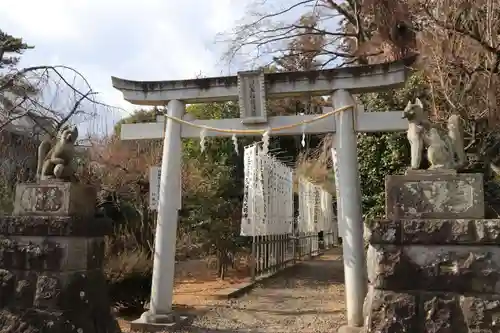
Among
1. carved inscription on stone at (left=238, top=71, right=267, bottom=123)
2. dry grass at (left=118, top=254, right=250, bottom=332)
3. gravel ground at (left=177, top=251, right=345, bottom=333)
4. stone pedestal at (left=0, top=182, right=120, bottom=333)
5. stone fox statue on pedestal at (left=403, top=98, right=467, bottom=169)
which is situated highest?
carved inscription on stone at (left=238, top=71, right=267, bottom=123)

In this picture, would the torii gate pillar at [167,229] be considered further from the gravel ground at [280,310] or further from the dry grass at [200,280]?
the dry grass at [200,280]

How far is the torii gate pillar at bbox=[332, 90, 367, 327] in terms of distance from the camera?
7020 millimetres

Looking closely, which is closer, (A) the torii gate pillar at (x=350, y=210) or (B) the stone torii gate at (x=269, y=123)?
(A) the torii gate pillar at (x=350, y=210)

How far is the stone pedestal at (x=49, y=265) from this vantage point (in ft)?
19.3

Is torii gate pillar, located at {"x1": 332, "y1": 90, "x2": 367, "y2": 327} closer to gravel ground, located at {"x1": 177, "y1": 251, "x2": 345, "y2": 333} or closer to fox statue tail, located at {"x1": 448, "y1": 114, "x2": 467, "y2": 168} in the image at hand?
gravel ground, located at {"x1": 177, "y1": 251, "x2": 345, "y2": 333}

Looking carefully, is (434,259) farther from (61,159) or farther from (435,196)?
(61,159)

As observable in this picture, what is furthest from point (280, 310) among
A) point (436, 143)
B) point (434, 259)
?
point (436, 143)

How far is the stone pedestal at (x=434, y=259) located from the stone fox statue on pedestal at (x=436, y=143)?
189 mm

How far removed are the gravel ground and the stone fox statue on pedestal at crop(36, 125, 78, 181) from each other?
9.92 feet

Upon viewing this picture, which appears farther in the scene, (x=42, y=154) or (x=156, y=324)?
(x=156, y=324)

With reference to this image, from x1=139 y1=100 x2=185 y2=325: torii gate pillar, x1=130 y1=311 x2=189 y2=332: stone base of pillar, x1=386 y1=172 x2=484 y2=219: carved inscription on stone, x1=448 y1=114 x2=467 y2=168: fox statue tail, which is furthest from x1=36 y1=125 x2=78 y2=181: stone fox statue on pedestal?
x1=448 y1=114 x2=467 y2=168: fox statue tail

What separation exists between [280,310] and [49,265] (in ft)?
16.3

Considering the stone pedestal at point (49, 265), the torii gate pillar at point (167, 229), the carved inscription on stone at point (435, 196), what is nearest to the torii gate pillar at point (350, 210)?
the carved inscription on stone at point (435, 196)

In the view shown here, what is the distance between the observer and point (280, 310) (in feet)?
31.8
